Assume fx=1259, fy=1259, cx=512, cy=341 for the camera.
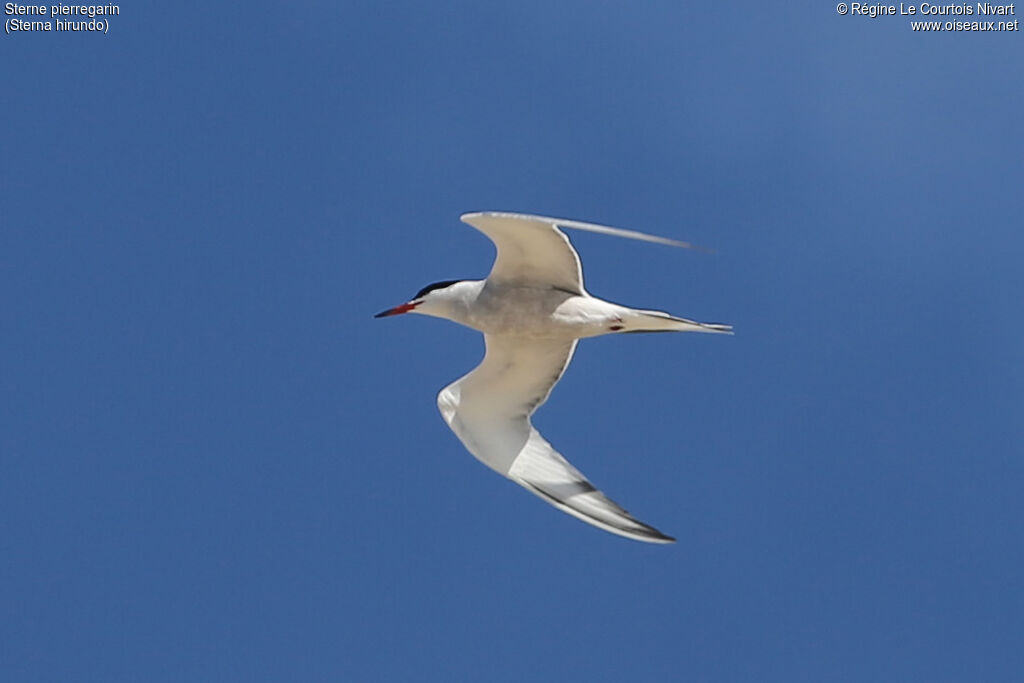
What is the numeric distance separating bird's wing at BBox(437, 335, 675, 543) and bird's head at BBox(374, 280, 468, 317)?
1.53 ft

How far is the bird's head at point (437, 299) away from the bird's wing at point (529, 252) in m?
0.40

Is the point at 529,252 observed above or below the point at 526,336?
above

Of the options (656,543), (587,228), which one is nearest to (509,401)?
(656,543)

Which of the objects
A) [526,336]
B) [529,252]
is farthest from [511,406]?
[529,252]

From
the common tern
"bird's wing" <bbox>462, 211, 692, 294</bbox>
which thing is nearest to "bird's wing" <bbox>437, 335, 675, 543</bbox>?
the common tern

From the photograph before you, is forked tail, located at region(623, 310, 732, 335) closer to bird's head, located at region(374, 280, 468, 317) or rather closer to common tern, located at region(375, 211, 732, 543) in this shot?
common tern, located at region(375, 211, 732, 543)

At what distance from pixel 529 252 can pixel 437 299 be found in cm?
119

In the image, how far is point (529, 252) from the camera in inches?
401

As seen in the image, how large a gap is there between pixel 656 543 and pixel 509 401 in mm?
2210

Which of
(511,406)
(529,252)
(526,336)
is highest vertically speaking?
(529,252)

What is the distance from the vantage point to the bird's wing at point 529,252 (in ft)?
31.8

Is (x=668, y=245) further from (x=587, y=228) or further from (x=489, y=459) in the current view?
(x=489, y=459)

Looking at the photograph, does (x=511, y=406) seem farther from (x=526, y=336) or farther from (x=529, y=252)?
(x=529, y=252)

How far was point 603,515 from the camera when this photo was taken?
395 inches
